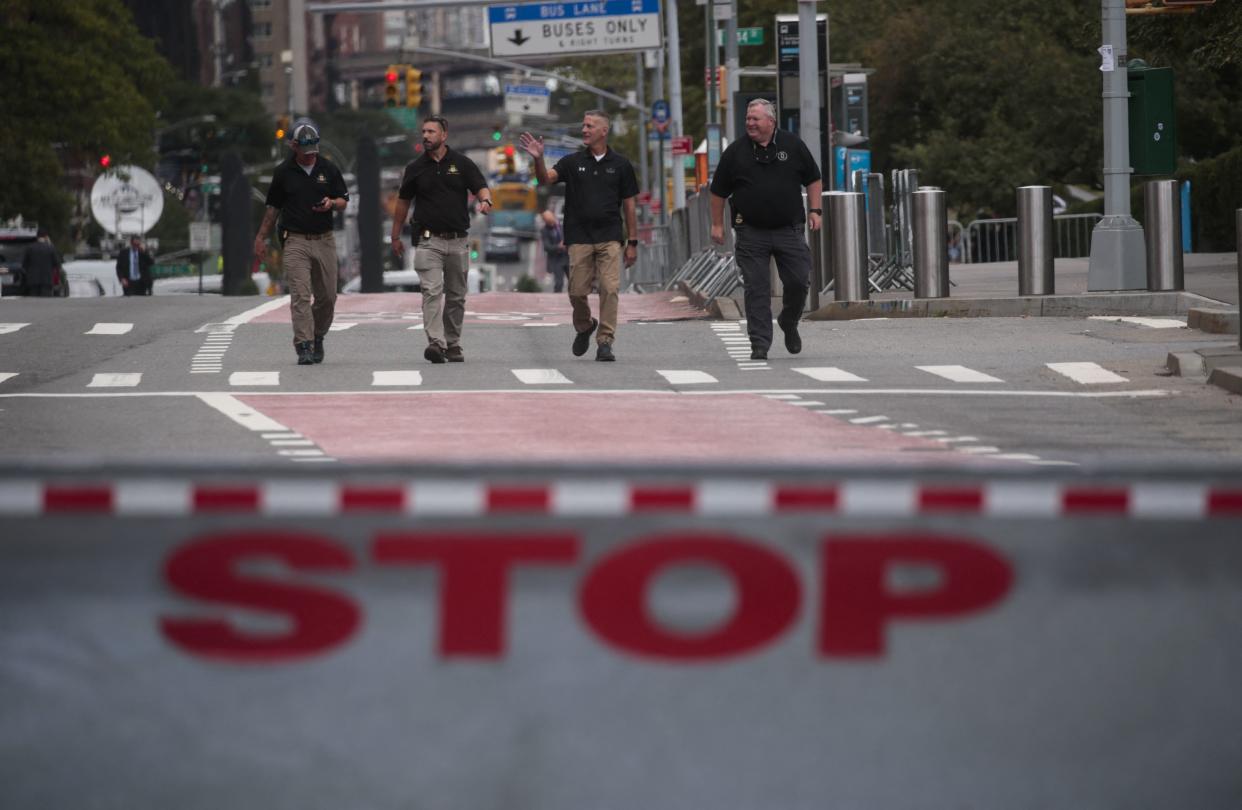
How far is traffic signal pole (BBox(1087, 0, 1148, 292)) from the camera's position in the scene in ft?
74.9

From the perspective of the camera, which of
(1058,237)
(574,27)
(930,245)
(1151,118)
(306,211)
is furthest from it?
(574,27)

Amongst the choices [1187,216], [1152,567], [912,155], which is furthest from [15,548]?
[912,155]

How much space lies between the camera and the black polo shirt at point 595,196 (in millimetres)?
17562

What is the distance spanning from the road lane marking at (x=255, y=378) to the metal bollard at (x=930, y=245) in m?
7.91

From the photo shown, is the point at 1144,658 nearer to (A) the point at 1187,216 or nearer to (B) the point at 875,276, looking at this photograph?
(B) the point at 875,276

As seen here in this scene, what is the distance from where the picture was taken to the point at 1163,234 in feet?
73.8

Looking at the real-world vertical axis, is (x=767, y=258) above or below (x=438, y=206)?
below

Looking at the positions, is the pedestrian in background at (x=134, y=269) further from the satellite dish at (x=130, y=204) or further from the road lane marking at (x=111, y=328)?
the road lane marking at (x=111, y=328)

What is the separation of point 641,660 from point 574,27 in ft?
156

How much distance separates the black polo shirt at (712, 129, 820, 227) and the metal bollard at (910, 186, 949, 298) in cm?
582

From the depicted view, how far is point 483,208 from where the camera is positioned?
1661 centimetres

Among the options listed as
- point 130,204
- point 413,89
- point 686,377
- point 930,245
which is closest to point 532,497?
point 686,377

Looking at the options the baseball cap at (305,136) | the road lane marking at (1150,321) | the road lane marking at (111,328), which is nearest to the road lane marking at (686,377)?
the baseball cap at (305,136)

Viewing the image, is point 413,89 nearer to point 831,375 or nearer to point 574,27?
point 574,27
